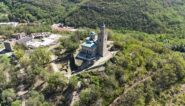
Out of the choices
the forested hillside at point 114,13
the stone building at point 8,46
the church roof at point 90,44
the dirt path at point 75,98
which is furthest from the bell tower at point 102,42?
the forested hillside at point 114,13

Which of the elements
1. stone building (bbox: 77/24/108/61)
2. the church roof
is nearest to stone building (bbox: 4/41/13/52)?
stone building (bbox: 77/24/108/61)

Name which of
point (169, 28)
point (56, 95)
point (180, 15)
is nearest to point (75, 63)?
point (56, 95)

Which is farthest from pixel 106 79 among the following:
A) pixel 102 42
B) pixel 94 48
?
pixel 102 42

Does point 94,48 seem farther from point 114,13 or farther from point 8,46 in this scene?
point 114,13

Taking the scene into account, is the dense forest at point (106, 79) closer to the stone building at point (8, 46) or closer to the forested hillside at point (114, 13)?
the stone building at point (8, 46)

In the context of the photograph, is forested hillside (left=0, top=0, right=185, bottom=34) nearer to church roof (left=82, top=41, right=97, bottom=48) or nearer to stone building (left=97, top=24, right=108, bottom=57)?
stone building (left=97, top=24, right=108, bottom=57)

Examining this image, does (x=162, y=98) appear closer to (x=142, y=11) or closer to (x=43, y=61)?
(x=43, y=61)
